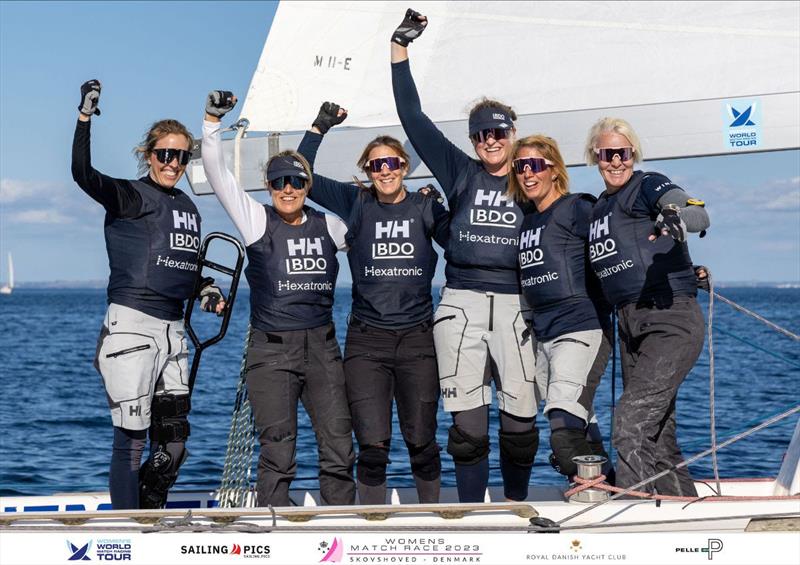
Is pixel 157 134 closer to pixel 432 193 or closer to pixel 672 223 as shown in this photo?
pixel 432 193

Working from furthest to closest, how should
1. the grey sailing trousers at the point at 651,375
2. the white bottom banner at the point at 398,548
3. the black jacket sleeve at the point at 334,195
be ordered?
the black jacket sleeve at the point at 334,195 → the grey sailing trousers at the point at 651,375 → the white bottom banner at the point at 398,548

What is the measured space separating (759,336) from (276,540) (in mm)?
35179

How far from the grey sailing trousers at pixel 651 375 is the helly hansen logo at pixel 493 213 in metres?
0.69

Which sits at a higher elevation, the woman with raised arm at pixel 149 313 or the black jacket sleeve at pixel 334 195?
the black jacket sleeve at pixel 334 195

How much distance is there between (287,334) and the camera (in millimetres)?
4840

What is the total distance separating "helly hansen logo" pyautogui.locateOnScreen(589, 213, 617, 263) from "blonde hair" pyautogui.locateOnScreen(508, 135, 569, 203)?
333 millimetres

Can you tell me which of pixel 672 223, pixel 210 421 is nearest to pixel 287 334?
pixel 672 223

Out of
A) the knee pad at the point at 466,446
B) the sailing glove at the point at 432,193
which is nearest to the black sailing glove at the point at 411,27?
the sailing glove at the point at 432,193

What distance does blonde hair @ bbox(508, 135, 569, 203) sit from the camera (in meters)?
4.72

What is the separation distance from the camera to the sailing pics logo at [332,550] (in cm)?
397

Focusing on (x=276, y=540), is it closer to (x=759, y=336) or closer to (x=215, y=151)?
(x=215, y=151)

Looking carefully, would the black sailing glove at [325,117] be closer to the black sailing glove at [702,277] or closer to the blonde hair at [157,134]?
the blonde hair at [157,134]

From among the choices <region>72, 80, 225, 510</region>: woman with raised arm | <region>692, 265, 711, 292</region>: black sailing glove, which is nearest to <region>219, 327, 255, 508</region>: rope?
<region>72, 80, 225, 510</region>: woman with raised arm

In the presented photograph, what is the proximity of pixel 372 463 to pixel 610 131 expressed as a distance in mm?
1764
